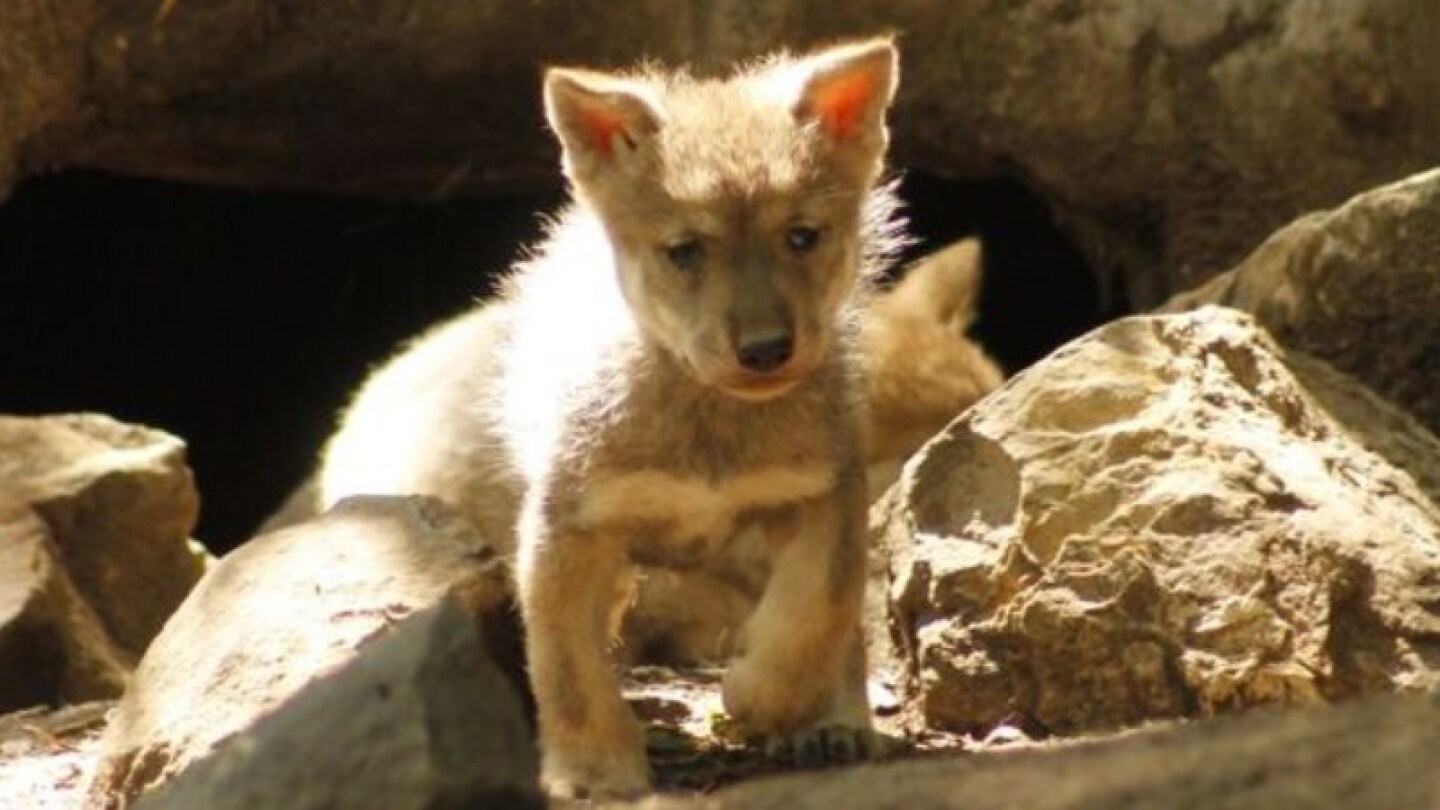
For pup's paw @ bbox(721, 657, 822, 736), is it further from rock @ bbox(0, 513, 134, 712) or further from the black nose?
rock @ bbox(0, 513, 134, 712)

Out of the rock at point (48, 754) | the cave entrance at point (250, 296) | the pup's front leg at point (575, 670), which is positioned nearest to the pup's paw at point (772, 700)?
the pup's front leg at point (575, 670)

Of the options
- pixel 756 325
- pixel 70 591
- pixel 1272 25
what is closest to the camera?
pixel 756 325

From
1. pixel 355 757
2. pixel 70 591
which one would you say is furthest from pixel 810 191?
pixel 70 591

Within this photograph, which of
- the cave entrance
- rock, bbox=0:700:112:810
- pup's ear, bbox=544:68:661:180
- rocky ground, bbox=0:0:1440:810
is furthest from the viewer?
the cave entrance

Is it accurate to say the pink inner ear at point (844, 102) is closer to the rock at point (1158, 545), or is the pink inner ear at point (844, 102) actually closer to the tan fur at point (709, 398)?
the tan fur at point (709, 398)

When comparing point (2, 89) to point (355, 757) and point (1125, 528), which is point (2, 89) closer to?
point (1125, 528)

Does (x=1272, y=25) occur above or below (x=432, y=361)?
above

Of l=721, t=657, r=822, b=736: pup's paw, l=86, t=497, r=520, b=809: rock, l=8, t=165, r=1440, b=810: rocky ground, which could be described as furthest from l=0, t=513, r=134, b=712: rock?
l=721, t=657, r=822, b=736: pup's paw
